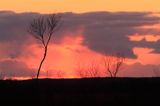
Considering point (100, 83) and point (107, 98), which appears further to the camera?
point (100, 83)

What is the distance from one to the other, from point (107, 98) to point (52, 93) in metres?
6.17

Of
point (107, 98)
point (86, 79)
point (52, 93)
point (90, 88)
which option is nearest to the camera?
point (107, 98)

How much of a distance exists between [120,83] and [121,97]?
950 centimetres

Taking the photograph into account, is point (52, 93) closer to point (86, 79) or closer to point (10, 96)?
point (10, 96)

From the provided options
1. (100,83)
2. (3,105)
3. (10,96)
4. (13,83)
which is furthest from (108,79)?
(3,105)

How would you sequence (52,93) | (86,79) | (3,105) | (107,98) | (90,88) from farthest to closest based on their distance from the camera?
(86,79), (90,88), (52,93), (107,98), (3,105)

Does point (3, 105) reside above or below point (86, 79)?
above

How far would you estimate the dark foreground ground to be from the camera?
48594 millimetres

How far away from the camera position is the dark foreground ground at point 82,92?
48.6m

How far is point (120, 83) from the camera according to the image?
198 ft

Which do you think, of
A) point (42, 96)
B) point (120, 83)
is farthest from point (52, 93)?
point (120, 83)

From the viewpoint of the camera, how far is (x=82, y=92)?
5669 cm

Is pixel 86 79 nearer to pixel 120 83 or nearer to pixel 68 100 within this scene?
pixel 120 83

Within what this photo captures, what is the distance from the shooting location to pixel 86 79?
62906 millimetres
